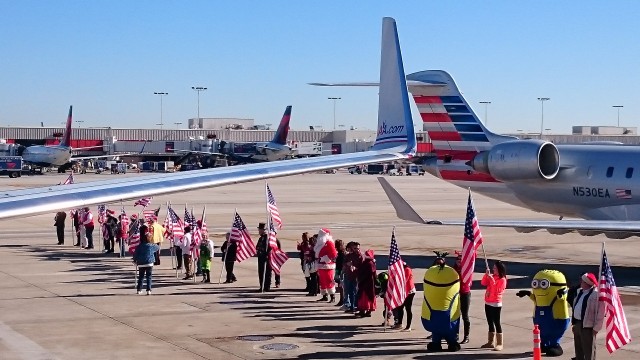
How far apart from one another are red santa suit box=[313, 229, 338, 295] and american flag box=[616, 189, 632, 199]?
11.0 meters

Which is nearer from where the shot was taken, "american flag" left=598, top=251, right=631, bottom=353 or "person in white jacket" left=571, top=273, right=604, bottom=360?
"person in white jacket" left=571, top=273, right=604, bottom=360

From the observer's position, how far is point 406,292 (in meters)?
17.5

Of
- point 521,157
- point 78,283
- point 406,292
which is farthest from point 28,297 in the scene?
point 521,157

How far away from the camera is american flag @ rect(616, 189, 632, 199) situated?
27438mm

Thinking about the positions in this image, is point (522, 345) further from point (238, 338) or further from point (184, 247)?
point (184, 247)

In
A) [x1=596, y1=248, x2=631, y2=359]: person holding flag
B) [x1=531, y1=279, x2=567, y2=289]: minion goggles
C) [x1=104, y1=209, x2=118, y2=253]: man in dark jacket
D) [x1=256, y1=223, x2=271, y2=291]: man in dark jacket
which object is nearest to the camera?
[x1=596, y1=248, x2=631, y2=359]: person holding flag

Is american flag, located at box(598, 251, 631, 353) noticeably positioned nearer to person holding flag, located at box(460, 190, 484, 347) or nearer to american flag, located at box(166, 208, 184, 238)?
person holding flag, located at box(460, 190, 484, 347)

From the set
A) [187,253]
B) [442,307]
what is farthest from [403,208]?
[442,307]

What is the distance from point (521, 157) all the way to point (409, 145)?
46.3 feet

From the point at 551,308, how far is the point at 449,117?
17565 mm

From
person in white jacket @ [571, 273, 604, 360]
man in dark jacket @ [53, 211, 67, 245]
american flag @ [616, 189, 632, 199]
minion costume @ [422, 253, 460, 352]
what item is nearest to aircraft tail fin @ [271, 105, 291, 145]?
man in dark jacket @ [53, 211, 67, 245]

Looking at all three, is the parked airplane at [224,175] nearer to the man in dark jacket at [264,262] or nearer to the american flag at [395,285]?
the american flag at [395,285]

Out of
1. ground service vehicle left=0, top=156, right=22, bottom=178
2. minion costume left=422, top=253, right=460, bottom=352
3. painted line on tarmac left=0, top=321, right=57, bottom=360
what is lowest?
painted line on tarmac left=0, top=321, right=57, bottom=360

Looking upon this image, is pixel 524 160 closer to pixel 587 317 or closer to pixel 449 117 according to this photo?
pixel 449 117
